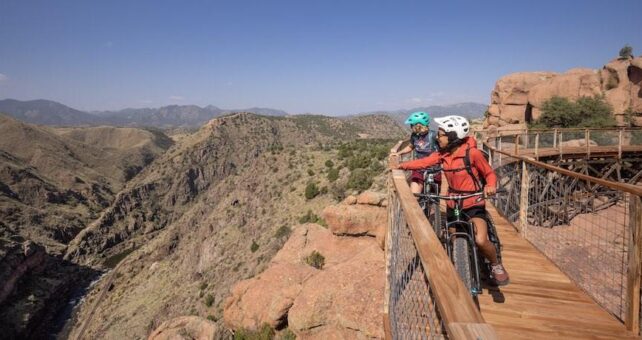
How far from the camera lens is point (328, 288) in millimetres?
8156

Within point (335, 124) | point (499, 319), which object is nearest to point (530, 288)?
point (499, 319)

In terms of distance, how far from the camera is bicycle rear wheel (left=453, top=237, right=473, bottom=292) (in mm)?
3975

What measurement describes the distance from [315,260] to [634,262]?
9.20 m

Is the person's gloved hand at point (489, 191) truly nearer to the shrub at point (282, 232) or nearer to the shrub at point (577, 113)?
the shrub at point (282, 232)

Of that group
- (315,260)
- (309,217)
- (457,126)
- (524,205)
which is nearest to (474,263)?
(457,126)

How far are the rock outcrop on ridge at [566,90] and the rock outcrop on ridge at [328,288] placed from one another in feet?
95.9

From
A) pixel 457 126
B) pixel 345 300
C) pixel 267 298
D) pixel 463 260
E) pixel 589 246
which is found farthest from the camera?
pixel 589 246

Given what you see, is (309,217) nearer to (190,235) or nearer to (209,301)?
(209,301)

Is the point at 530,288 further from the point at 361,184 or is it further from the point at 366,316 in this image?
the point at 361,184

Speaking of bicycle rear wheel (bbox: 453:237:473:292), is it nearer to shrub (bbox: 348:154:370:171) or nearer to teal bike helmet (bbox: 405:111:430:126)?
teal bike helmet (bbox: 405:111:430:126)

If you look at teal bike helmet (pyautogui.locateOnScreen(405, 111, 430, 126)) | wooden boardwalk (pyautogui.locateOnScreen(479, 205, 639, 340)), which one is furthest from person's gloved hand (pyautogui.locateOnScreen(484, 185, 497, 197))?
teal bike helmet (pyautogui.locateOnScreen(405, 111, 430, 126))

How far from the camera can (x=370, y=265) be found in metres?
8.67

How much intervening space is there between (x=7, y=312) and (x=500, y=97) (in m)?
69.4

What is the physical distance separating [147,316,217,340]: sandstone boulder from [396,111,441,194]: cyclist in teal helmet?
775 centimetres
